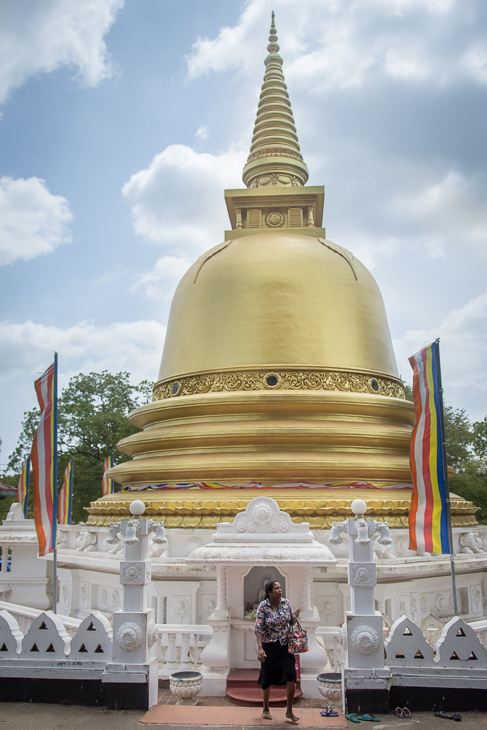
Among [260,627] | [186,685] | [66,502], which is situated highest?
[66,502]

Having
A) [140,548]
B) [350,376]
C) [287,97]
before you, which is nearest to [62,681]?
[140,548]

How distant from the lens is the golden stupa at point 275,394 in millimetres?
12930

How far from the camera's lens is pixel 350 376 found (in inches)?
591

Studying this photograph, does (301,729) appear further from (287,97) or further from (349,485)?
(287,97)

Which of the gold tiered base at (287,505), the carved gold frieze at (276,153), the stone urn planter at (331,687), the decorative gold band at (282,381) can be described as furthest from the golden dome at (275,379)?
the stone urn planter at (331,687)

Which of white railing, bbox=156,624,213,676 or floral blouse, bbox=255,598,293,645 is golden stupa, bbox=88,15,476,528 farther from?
floral blouse, bbox=255,598,293,645

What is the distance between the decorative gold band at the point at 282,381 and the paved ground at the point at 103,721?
861 cm

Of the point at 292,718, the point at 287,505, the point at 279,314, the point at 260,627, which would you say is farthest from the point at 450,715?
the point at 279,314

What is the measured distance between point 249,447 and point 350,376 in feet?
10.6

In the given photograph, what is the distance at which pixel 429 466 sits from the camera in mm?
10062

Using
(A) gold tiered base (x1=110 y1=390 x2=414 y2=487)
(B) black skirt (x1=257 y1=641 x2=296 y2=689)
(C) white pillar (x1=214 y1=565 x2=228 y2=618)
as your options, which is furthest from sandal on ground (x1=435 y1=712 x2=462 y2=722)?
(A) gold tiered base (x1=110 y1=390 x2=414 y2=487)

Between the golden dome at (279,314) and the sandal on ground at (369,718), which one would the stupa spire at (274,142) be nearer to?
the golden dome at (279,314)

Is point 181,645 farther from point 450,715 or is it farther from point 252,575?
point 450,715

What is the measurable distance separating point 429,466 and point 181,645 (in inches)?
192
